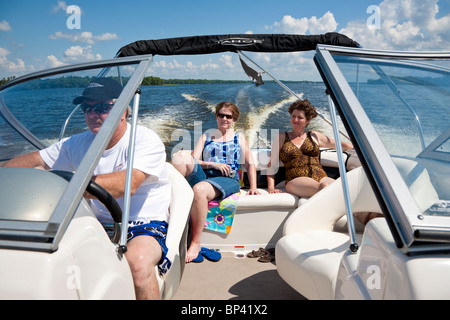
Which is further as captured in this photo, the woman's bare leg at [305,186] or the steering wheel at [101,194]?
the woman's bare leg at [305,186]

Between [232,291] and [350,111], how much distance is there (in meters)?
1.62

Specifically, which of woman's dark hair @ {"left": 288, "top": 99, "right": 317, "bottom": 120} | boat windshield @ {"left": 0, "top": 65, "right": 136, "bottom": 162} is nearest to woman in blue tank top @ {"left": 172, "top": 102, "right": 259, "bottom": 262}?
woman's dark hair @ {"left": 288, "top": 99, "right": 317, "bottom": 120}

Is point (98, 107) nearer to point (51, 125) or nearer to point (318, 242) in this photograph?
point (51, 125)

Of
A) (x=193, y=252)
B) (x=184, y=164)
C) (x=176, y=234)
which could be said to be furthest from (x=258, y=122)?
(x=176, y=234)

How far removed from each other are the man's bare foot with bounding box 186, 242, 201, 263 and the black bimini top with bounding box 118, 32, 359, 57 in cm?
161

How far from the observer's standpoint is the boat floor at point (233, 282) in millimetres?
2379

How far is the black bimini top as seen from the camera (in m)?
3.08

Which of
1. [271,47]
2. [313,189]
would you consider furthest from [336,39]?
[313,189]

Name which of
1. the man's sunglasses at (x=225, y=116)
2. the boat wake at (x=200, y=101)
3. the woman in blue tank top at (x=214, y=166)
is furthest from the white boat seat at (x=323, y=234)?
the boat wake at (x=200, y=101)

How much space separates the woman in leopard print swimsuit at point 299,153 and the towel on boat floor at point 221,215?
1.67 ft

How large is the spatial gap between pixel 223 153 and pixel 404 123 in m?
2.21

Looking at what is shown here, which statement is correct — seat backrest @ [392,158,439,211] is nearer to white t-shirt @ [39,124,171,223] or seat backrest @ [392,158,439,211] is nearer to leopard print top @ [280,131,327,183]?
white t-shirt @ [39,124,171,223]

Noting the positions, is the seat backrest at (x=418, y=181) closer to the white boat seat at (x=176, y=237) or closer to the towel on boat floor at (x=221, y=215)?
the white boat seat at (x=176, y=237)

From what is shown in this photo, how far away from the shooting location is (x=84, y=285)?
1023 mm
